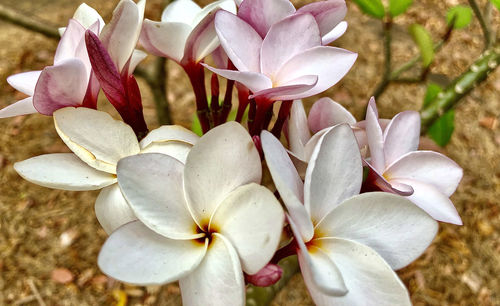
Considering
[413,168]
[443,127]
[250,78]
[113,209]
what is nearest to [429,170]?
[413,168]

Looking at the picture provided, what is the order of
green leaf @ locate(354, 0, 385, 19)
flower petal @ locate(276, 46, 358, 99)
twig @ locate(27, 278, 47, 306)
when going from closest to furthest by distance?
flower petal @ locate(276, 46, 358, 99)
green leaf @ locate(354, 0, 385, 19)
twig @ locate(27, 278, 47, 306)

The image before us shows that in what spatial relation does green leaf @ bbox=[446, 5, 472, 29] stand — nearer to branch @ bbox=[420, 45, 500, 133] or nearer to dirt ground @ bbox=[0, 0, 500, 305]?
branch @ bbox=[420, 45, 500, 133]

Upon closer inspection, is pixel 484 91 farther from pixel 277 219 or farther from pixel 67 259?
pixel 277 219

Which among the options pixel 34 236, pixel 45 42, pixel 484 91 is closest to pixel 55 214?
pixel 34 236

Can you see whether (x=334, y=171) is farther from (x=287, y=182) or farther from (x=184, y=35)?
(x=184, y=35)

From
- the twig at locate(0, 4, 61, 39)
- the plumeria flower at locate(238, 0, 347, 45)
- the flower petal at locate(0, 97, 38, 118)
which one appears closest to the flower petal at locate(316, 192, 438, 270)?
the plumeria flower at locate(238, 0, 347, 45)
